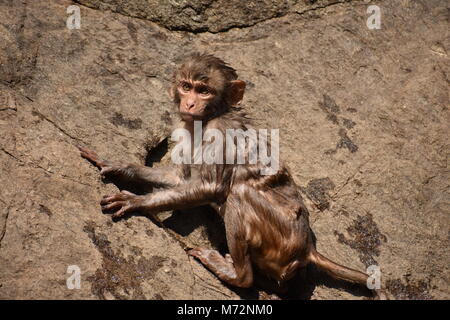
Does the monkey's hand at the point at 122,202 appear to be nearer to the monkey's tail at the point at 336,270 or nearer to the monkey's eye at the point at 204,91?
the monkey's eye at the point at 204,91

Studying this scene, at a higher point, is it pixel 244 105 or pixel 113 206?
pixel 244 105

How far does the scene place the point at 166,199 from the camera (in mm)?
6812

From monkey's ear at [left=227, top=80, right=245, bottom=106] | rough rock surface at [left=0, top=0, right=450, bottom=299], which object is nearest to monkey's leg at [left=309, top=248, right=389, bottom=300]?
rough rock surface at [left=0, top=0, right=450, bottom=299]

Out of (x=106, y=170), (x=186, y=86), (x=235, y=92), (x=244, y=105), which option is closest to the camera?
(x=106, y=170)

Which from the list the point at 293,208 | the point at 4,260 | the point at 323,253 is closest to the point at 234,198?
the point at 293,208

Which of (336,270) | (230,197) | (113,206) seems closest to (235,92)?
(230,197)

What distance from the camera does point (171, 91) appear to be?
7246mm

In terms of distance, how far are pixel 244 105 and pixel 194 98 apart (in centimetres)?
134

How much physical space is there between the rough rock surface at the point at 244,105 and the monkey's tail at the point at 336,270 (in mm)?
261

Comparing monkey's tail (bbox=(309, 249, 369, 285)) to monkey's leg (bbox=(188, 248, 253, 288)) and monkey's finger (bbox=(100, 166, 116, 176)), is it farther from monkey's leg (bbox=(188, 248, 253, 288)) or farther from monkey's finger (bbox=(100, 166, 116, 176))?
monkey's finger (bbox=(100, 166, 116, 176))

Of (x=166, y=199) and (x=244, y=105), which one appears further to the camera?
(x=244, y=105)

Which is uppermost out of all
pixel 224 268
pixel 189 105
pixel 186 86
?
pixel 186 86

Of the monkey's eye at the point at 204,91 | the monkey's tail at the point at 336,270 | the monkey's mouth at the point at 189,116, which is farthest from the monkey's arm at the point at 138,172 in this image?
the monkey's tail at the point at 336,270

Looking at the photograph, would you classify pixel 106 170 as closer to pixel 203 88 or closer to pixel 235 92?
pixel 203 88
